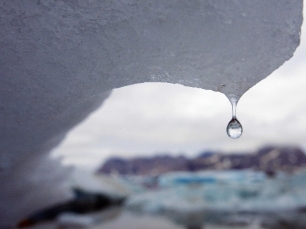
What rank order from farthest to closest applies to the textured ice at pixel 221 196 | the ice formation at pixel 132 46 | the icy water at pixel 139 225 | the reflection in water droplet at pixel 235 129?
1. the textured ice at pixel 221 196
2. the icy water at pixel 139 225
3. the reflection in water droplet at pixel 235 129
4. the ice formation at pixel 132 46

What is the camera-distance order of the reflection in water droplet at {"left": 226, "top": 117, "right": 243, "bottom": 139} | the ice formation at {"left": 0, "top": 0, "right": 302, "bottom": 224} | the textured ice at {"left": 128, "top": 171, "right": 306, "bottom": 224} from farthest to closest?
1. the textured ice at {"left": 128, "top": 171, "right": 306, "bottom": 224}
2. the reflection in water droplet at {"left": 226, "top": 117, "right": 243, "bottom": 139}
3. the ice formation at {"left": 0, "top": 0, "right": 302, "bottom": 224}

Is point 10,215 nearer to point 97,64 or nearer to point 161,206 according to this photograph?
point 97,64

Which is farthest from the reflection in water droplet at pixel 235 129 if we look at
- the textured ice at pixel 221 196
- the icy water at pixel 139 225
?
the textured ice at pixel 221 196

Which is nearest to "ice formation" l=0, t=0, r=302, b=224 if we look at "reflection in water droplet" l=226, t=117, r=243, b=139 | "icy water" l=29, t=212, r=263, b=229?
"reflection in water droplet" l=226, t=117, r=243, b=139

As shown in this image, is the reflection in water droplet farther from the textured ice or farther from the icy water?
the textured ice

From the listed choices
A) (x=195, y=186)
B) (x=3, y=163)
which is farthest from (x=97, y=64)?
(x=195, y=186)

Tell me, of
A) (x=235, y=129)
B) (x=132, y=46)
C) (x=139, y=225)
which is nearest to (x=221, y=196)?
(x=139, y=225)

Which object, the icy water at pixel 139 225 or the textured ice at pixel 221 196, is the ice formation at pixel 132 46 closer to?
the icy water at pixel 139 225

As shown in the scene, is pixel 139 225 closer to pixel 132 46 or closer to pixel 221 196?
pixel 221 196
